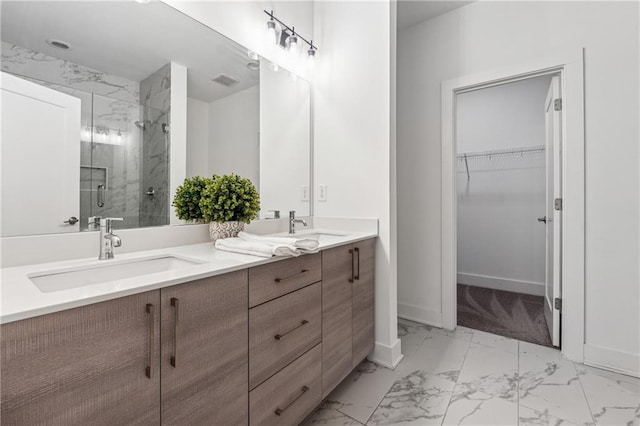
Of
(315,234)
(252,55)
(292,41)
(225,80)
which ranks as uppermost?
(292,41)

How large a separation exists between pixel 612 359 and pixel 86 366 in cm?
261

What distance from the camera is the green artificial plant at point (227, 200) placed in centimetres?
141

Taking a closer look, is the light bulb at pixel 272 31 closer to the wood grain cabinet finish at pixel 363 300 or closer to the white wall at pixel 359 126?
the white wall at pixel 359 126

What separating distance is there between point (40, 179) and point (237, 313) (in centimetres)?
82

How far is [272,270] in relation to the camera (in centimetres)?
111

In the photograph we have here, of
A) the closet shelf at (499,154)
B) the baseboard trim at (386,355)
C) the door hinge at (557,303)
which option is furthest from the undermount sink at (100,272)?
the closet shelf at (499,154)

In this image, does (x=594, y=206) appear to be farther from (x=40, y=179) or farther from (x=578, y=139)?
(x=40, y=179)

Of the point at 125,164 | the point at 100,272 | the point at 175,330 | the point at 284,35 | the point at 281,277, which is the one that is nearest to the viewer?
the point at 175,330

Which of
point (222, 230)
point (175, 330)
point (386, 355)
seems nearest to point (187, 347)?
point (175, 330)

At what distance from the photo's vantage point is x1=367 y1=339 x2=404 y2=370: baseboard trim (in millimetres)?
1863

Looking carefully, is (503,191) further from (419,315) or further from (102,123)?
(102,123)

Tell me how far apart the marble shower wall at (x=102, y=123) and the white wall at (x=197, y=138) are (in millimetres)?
240

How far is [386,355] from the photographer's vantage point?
1.88 metres

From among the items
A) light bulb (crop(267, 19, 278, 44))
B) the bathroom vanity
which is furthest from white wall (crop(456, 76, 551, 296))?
the bathroom vanity
